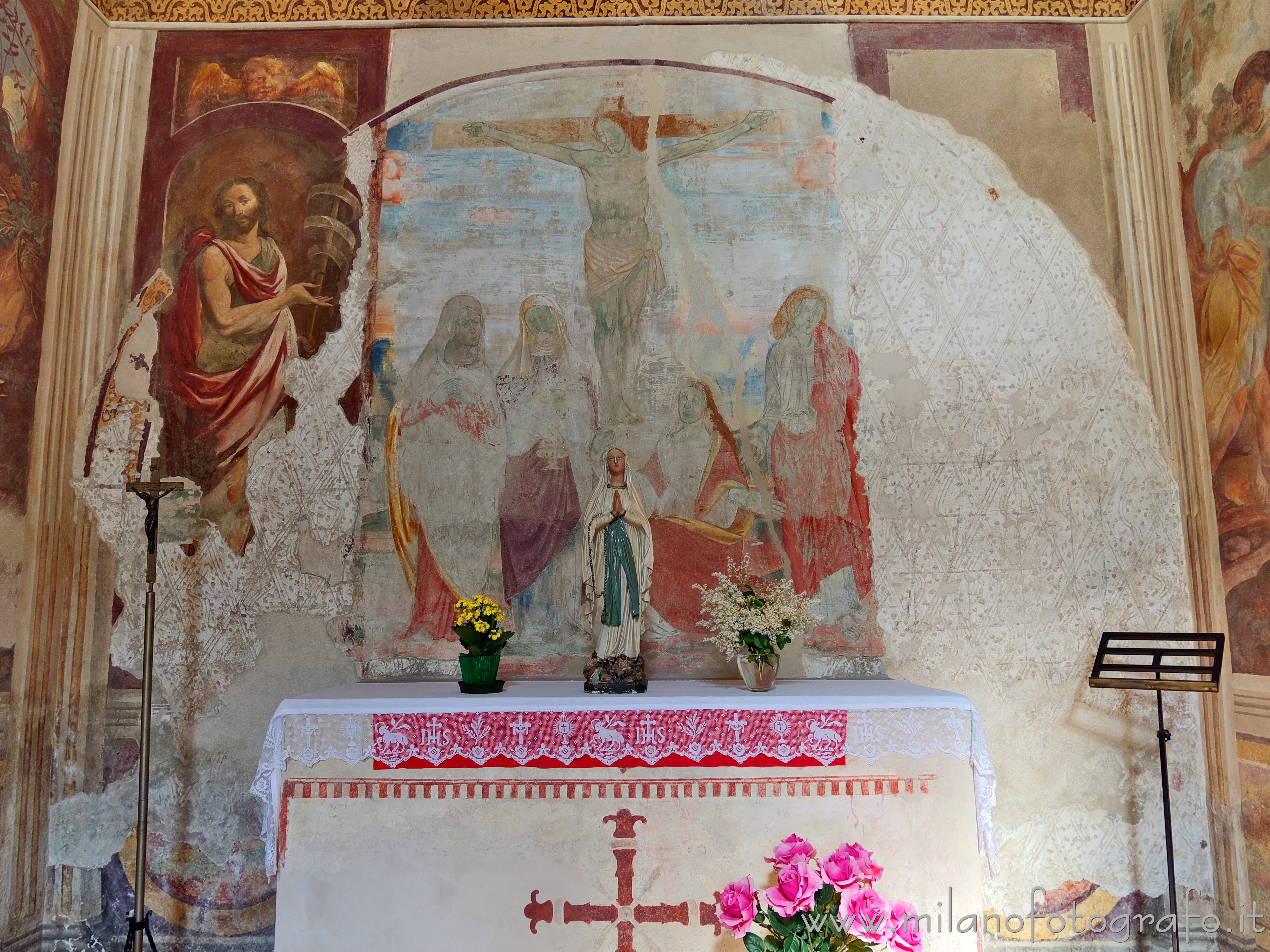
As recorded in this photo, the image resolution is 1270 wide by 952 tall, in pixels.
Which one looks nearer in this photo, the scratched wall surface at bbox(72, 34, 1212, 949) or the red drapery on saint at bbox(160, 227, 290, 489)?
the scratched wall surface at bbox(72, 34, 1212, 949)

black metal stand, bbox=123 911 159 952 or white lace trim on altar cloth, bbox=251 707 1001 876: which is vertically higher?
white lace trim on altar cloth, bbox=251 707 1001 876

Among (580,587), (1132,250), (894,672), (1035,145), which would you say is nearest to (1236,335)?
(1132,250)

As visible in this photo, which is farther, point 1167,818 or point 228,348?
point 228,348

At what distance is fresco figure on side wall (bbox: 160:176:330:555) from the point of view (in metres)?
6.65

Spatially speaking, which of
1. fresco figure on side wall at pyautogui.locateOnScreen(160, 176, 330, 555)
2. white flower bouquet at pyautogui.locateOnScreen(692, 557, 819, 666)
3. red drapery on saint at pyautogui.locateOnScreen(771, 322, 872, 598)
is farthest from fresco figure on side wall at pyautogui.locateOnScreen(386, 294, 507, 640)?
red drapery on saint at pyautogui.locateOnScreen(771, 322, 872, 598)

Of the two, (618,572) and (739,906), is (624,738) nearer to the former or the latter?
(618,572)

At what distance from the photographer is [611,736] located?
5.17 meters

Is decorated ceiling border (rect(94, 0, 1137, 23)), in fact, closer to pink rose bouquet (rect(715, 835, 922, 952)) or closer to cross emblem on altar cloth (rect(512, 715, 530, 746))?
cross emblem on altar cloth (rect(512, 715, 530, 746))

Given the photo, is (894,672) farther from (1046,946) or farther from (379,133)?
(379,133)

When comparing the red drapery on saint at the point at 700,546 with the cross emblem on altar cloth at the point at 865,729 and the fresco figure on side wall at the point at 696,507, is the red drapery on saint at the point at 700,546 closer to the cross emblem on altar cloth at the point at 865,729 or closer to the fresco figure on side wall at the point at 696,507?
the fresco figure on side wall at the point at 696,507

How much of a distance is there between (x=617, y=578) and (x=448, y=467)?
1.72 metres

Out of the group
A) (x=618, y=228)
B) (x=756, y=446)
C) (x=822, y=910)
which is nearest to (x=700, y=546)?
(x=756, y=446)

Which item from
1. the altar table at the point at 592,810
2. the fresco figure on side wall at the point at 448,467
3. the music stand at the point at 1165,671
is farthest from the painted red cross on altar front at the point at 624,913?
the music stand at the point at 1165,671

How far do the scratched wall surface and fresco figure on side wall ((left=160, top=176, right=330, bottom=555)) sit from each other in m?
0.15
